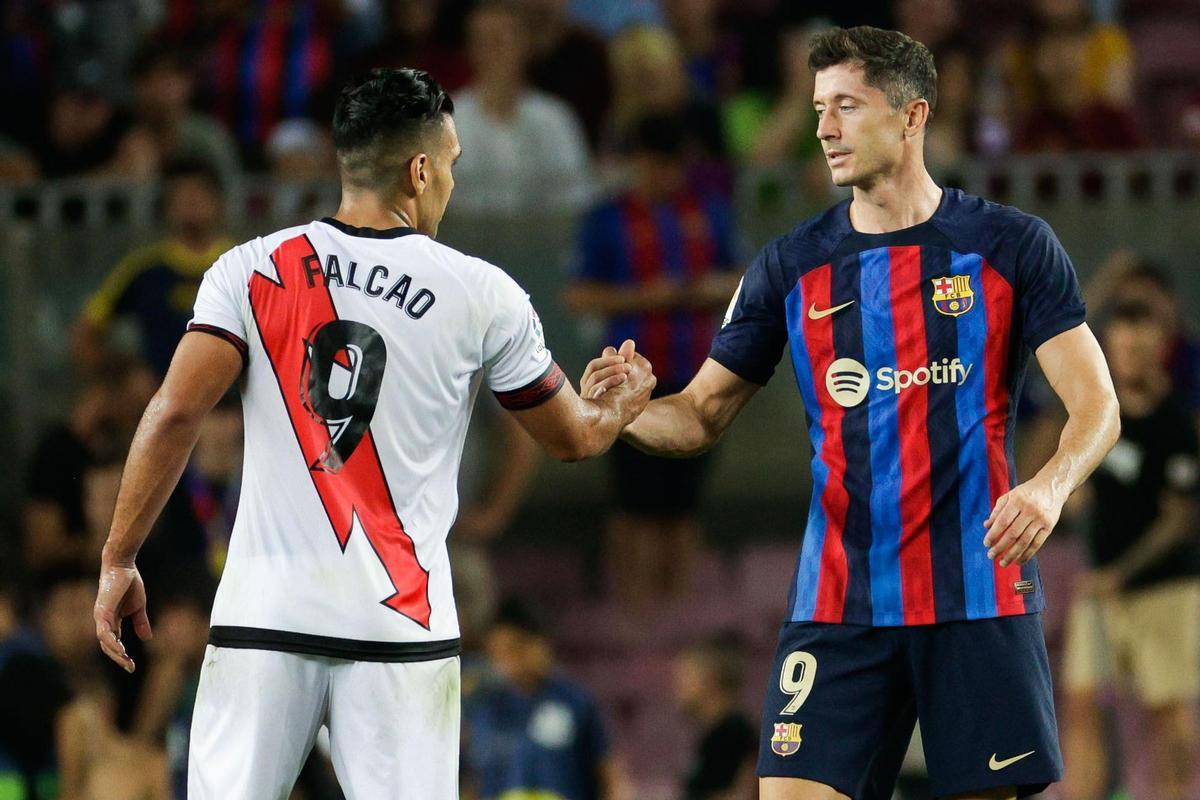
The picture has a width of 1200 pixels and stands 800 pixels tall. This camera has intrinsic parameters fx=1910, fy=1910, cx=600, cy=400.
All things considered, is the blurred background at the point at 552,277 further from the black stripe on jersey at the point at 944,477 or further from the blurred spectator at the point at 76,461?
the black stripe on jersey at the point at 944,477

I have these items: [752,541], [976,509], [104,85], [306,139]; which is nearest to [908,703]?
[976,509]

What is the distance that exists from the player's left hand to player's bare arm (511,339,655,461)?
1.04 meters

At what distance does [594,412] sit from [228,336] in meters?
1.00

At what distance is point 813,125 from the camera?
1060 centimetres

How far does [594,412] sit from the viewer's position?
16.1 ft

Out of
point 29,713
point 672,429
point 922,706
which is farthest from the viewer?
point 29,713

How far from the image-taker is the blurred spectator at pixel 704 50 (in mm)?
11266

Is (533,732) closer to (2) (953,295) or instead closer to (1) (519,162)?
(1) (519,162)

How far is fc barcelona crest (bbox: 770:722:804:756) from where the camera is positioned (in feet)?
15.7

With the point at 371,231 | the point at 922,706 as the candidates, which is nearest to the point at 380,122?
the point at 371,231

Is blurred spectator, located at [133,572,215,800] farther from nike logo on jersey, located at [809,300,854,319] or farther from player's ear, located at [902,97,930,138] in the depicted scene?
player's ear, located at [902,97,930,138]

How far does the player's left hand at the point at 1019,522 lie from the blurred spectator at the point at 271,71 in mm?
7128

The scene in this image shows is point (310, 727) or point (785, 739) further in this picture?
point (785, 739)

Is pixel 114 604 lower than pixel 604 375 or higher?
lower
